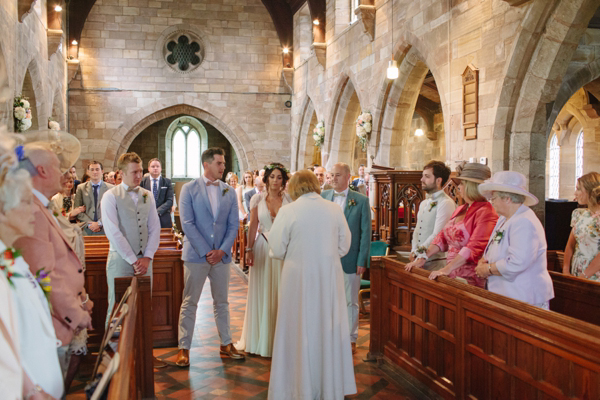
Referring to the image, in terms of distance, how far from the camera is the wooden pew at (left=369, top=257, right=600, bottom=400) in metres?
2.22

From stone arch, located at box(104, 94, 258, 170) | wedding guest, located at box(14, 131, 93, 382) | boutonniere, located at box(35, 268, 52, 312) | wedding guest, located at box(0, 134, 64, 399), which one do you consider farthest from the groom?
stone arch, located at box(104, 94, 258, 170)

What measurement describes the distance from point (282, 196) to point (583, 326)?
257cm

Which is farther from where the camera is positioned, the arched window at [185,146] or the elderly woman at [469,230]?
the arched window at [185,146]

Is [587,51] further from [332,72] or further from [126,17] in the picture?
[126,17]

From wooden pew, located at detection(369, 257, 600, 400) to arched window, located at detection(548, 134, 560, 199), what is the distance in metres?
10.5

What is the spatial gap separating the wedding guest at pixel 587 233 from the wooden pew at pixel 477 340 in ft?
1.77

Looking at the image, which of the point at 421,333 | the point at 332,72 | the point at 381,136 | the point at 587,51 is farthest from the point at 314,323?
the point at 332,72

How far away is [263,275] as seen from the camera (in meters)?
4.19

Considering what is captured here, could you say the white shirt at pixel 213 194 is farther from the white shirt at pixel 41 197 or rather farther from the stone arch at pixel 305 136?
the stone arch at pixel 305 136

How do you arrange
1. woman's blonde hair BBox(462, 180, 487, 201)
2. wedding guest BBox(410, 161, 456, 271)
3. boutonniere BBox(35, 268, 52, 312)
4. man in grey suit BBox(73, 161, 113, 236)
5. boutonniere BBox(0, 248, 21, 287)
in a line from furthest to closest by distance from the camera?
man in grey suit BBox(73, 161, 113, 236)
wedding guest BBox(410, 161, 456, 271)
woman's blonde hair BBox(462, 180, 487, 201)
boutonniere BBox(35, 268, 52, 312)
boutonniere BBox(0, 248, 21, 287)

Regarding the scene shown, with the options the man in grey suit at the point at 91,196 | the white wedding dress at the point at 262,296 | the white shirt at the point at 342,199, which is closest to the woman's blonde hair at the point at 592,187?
the white shirt at the point at 342,199

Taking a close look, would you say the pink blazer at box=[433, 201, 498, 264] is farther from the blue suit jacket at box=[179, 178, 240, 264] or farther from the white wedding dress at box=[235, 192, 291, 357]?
the blue suit jacket at box=[179, 178, 240, 264]

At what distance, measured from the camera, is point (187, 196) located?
13.4 feet

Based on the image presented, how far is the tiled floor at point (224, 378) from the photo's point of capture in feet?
11.4
